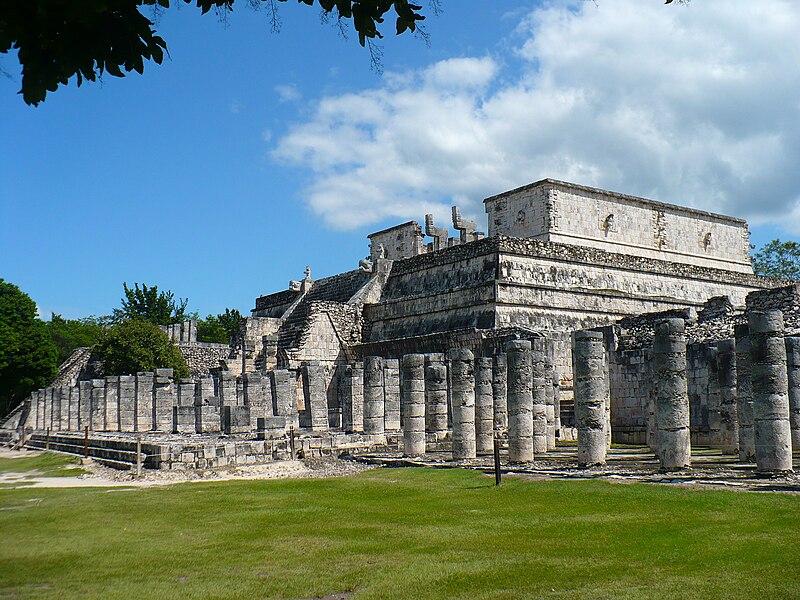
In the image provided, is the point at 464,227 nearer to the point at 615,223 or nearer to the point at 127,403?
the point at 615,223

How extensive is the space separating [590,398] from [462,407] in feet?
9.82

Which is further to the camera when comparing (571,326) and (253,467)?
(571,326)

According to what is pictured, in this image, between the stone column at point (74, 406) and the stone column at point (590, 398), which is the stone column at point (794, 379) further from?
the stone column at point (74, 406)

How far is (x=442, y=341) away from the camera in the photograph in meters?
22.2

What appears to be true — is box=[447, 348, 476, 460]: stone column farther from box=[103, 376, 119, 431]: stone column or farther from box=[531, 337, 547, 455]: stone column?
box=[103, 376, 119, 431]: stone column

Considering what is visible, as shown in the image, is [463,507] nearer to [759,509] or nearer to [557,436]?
[759,509]

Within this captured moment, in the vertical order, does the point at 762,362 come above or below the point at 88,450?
above

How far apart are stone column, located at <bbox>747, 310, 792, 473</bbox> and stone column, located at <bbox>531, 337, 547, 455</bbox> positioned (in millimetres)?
5079

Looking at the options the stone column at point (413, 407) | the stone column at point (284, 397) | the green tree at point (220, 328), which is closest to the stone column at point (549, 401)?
the stone column at point (413, 407)

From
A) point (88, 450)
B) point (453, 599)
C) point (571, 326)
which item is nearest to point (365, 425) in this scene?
point (88, 450)

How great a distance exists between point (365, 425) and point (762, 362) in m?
9.80

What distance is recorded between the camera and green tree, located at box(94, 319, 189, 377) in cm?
3191

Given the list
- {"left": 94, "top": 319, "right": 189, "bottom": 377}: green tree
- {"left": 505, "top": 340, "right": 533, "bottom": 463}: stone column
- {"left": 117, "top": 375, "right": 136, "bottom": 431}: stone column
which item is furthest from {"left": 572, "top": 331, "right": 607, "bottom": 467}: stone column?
{"left": 94, "top": 319, "right": 189, "bottom": 377}: green tree

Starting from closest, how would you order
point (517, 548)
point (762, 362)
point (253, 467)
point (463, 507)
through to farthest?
point (517, 548) < point (463, 507) < point (762, 362) < point (253, 467)
